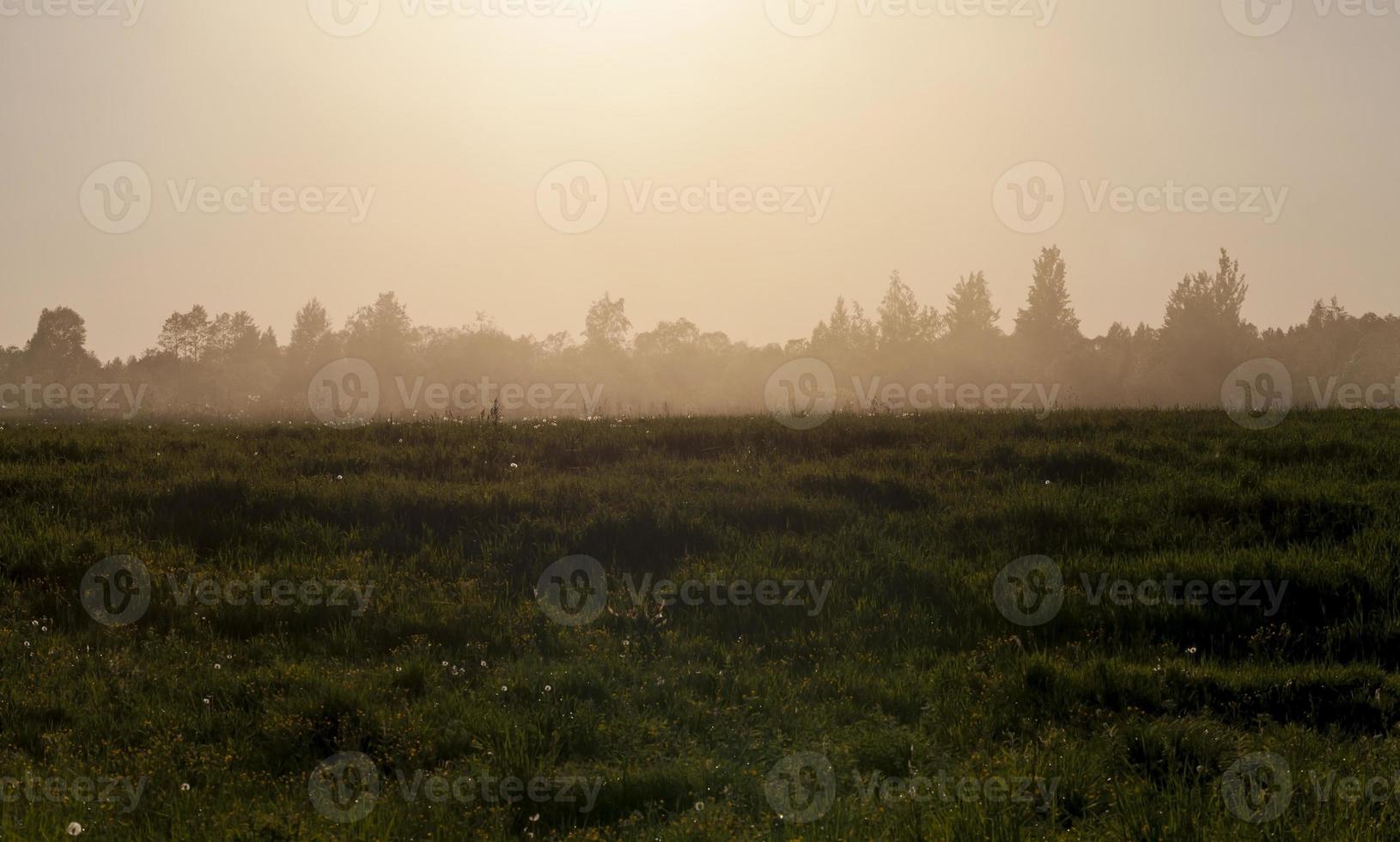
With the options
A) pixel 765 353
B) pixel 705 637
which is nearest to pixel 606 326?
pixel 765 353

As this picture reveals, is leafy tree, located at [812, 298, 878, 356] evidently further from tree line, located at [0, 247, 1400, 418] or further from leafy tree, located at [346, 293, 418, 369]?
leafy tree, located at [346, 293, 418, 369]

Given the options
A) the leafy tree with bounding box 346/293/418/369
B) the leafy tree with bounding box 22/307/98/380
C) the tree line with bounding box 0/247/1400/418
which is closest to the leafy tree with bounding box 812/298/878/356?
the tree line with bounding box 0/247/1400/418

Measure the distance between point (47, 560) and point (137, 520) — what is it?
1.38 m

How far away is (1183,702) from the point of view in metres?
7.60

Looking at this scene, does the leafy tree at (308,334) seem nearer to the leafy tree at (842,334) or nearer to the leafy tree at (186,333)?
the leafy tree at (186,333)

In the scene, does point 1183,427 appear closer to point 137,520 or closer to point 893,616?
point 893,616

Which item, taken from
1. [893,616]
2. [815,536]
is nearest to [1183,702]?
[893,616]

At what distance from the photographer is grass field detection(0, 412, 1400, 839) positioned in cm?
590

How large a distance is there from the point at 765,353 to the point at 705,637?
112747 mm

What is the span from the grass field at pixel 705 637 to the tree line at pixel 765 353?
56027mm

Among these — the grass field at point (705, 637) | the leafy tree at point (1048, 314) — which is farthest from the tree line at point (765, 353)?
the grass field at point (705, 637)

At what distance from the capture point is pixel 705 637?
895 centimetres

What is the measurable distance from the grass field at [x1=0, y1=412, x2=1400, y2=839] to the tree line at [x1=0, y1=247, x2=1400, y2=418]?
184 ft

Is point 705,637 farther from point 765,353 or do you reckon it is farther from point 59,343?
point 59,343
